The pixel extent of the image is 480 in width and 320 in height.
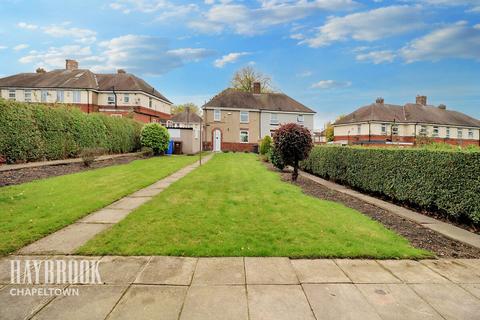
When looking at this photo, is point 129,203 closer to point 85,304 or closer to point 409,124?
point 85,304

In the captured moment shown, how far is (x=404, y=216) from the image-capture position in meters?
6.76

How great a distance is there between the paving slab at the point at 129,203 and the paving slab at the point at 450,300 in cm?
579

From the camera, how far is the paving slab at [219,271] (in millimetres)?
3167

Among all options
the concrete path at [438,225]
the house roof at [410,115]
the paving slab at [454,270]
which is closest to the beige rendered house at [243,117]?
the house roof at [410,115]

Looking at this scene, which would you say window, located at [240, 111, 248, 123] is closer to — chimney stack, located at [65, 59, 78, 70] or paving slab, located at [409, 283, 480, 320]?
chimney stack, located at [65, 59, 78, 70]

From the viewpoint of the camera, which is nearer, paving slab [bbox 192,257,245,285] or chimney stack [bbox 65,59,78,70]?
paving slab [bbox 192,257,245,285]

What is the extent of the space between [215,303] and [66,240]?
10.00ft

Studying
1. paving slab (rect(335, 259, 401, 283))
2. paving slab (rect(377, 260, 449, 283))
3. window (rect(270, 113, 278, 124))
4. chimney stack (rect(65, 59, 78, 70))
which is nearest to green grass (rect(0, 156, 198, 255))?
paving slab (rect(335, 259, 401, 283))

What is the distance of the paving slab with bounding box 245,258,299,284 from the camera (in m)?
3.21

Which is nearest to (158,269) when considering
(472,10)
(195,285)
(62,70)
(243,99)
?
(195,285)

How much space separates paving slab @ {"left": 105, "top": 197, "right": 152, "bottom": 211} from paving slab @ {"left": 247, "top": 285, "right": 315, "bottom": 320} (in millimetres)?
4420

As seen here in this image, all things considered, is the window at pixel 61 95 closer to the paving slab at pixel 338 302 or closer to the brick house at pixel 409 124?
the paving slab at pixel 338 302

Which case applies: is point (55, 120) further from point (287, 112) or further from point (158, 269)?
point (287, 112)

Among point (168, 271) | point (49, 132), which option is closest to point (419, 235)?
point (168, 271)
